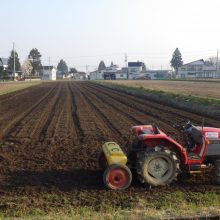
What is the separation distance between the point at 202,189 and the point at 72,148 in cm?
455

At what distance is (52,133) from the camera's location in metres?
13.4

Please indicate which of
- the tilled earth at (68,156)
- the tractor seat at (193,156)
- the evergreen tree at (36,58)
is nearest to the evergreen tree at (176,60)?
the evergreen tree at (36,58)

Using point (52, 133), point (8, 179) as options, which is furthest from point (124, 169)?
point (52, 133)

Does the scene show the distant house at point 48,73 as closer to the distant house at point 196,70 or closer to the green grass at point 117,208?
the distant house at point 196,70

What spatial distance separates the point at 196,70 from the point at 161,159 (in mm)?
141738

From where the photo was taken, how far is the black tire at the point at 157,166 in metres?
7.02

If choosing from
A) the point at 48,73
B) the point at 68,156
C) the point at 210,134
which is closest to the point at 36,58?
the point at 48,73

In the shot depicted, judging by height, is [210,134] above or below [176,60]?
below

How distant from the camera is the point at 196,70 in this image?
5704 inches

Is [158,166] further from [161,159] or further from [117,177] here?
[117,177]

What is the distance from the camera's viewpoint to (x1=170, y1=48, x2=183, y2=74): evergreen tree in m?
155

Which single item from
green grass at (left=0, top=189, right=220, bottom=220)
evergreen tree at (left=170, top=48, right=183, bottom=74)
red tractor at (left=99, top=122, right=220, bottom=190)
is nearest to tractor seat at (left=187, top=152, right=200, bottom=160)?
red tractor at (left=99, top=122, right=220, bottom=190)

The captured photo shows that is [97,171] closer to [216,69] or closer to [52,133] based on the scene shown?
[52,133]

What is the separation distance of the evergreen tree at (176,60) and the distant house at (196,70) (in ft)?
21.3
